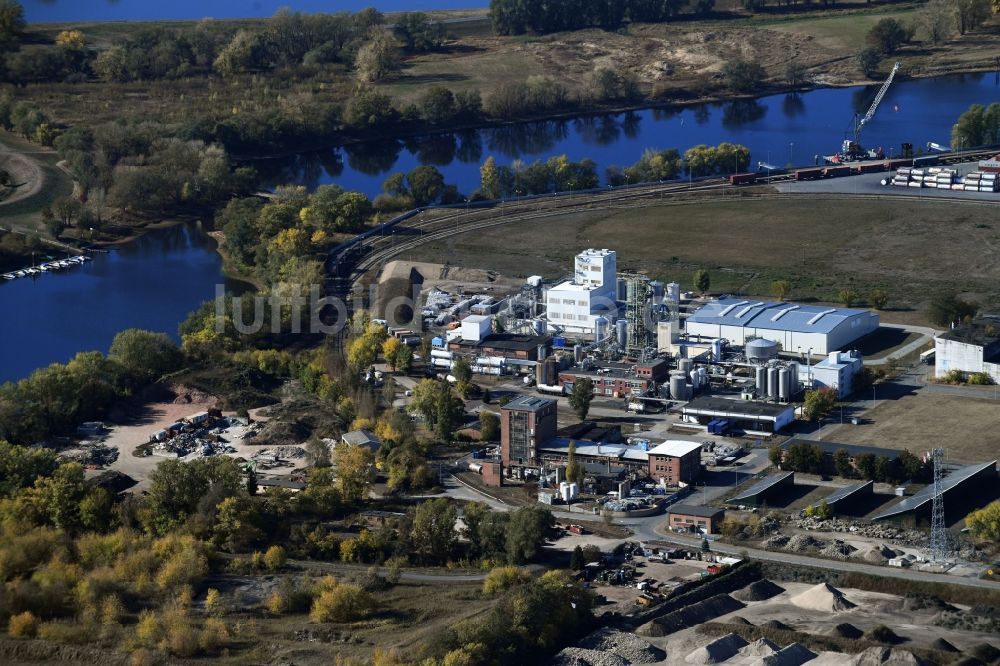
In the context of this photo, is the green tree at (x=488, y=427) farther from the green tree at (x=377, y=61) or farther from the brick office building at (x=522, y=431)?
the green tree at (x=377, y=61)

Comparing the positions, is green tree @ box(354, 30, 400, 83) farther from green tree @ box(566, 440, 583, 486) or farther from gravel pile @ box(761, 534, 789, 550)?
gravel pile @ box(761, 534, 789, 550)

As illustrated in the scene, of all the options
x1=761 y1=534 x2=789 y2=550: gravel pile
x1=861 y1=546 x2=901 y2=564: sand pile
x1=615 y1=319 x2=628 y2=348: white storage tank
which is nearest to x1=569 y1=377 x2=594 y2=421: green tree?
x1=615 y1=319 x2=628 y2=348: white storage tank

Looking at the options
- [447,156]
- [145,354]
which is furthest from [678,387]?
[447,156]

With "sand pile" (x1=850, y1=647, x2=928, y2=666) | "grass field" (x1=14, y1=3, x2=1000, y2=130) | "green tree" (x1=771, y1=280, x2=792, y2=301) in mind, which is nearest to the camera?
"sand pile" (x1=850, y1=647, x2=928, y2=666)

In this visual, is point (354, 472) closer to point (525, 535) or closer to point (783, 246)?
point (525, 535)

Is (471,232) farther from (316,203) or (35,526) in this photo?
(35,526)

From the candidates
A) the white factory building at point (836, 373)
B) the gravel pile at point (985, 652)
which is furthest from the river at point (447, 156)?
the gravel pile at point (985, 652)
